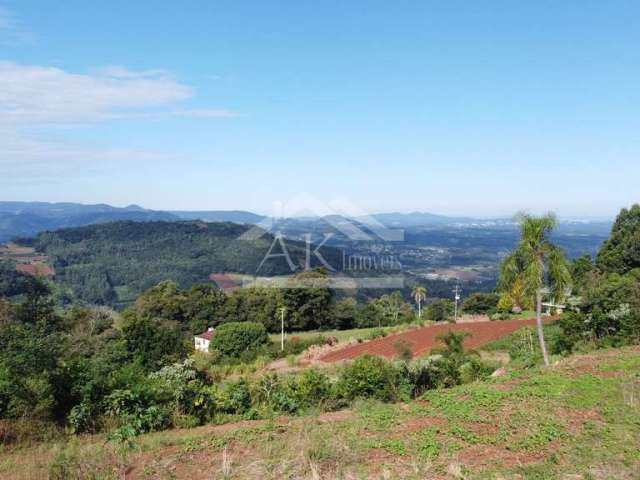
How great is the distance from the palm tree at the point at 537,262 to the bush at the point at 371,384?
3555 mm

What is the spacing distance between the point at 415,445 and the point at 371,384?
8.81 feet

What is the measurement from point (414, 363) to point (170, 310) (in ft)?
121

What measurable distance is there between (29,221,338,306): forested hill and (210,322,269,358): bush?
138ft

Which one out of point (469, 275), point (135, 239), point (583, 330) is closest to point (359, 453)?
point (583, 330)

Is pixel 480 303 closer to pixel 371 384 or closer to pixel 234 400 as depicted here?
pixel 371 384

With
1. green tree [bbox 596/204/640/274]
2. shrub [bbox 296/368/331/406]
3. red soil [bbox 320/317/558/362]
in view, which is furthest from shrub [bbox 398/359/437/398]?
green tree [bbox 596/204/640/274]

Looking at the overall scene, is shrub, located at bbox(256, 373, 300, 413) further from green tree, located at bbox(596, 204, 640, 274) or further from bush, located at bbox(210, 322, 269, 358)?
green tree, located at bbox(596, 204, 640, 274)

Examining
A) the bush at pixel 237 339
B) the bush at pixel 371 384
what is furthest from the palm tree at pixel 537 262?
the bush at pixel 237 339

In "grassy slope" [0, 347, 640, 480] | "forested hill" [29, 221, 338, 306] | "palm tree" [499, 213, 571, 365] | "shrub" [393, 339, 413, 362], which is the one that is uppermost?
"palm tree" [499, 213, 571, 365]

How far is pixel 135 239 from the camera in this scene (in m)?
113

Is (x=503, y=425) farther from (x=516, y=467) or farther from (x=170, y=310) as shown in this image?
(x=170, y=310)

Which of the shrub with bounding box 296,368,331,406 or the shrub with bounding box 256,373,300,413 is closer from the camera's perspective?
the shrub with bounding box 256,373,300,413

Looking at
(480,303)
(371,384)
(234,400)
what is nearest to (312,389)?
(371,384)

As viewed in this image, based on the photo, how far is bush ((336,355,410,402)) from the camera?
7891 millimetres
